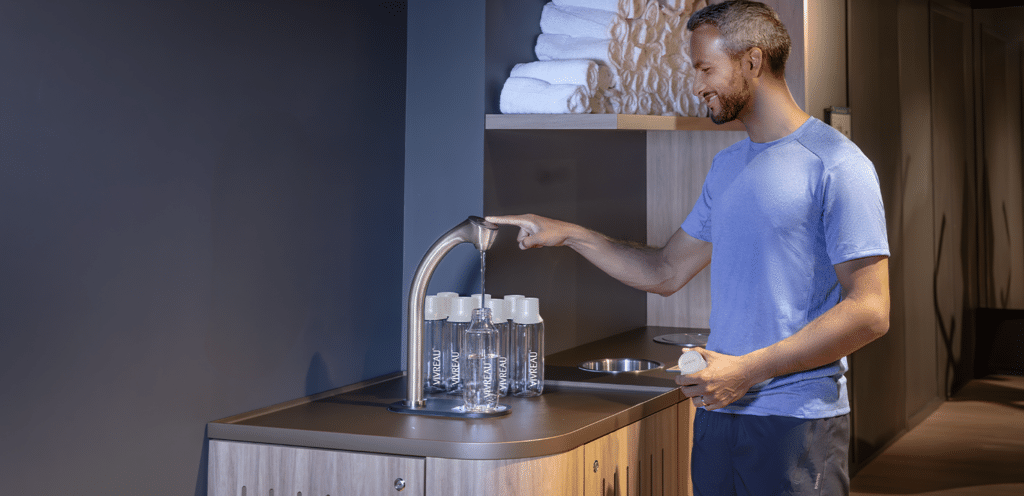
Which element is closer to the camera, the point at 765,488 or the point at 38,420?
the point at 38,420

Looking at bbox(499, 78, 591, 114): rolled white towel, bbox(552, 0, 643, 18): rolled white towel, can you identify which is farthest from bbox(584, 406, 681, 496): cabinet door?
bbox(552, 0, 643, 18): rolled white towel

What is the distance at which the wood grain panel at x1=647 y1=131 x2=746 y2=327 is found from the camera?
3258 mm

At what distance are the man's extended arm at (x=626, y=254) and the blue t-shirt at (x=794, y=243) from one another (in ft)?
Answer: 1.22

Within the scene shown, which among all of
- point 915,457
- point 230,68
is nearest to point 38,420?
point 230,68

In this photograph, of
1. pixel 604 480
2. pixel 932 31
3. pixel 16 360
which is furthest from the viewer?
pixel 932 31

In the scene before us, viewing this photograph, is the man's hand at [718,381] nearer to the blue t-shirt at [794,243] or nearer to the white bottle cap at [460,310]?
the blue t-shirt at [794,243]

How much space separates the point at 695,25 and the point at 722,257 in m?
0.43

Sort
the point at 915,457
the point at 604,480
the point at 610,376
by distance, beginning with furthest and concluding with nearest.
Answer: the point at 915,457
the point at 610,376
the point at 604,480

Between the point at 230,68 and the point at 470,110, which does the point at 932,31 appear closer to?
the point at 470,110

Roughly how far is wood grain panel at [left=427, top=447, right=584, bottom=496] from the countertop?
0.04 ft

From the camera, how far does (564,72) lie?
7.80 ft

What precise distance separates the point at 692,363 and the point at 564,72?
3.27 feet

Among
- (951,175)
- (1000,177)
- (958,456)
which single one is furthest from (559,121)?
(1000,177)

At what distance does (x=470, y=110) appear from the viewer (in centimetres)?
232
